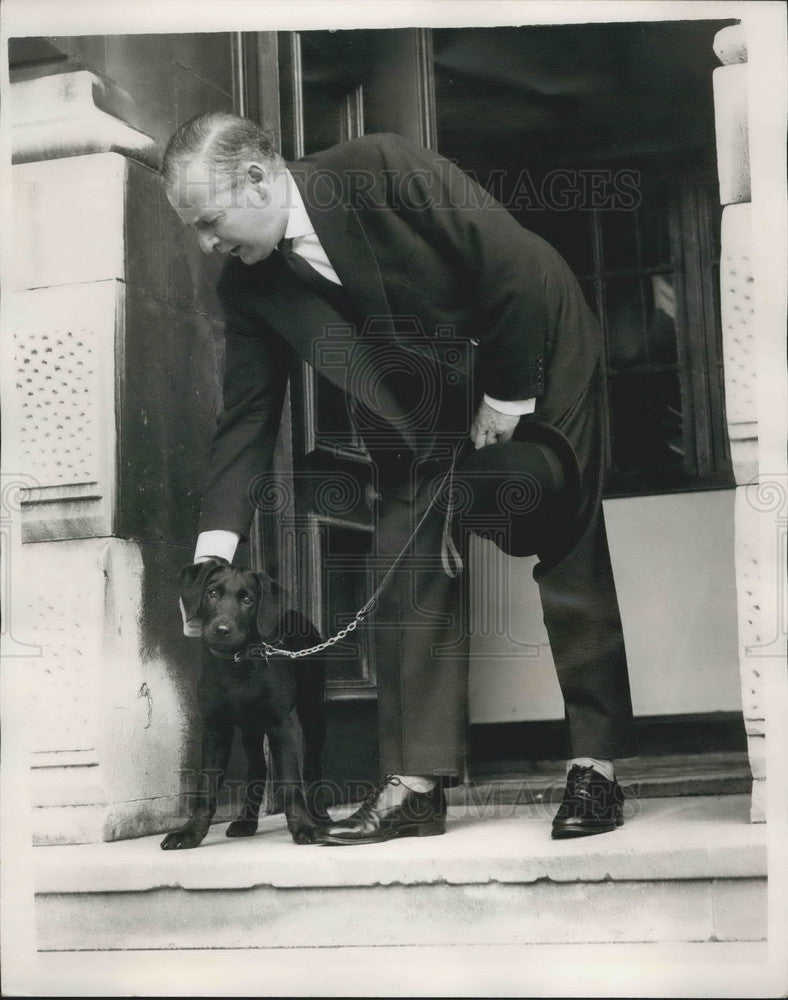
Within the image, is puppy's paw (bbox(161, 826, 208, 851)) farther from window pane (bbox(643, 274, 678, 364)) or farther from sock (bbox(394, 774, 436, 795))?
window pane (bbox(643, 274, 678, 364))

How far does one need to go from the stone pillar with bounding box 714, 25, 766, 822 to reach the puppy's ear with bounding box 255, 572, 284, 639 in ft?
3.65

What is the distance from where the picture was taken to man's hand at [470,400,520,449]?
128 inches

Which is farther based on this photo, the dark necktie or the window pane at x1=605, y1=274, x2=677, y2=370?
the window pane at x1=605, y1=274, x2=677, y2=370

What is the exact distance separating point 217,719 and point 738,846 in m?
1.27

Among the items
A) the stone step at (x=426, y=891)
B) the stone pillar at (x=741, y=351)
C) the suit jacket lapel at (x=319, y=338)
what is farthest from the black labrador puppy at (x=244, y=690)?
the stone pillar at (x=741, y=351)

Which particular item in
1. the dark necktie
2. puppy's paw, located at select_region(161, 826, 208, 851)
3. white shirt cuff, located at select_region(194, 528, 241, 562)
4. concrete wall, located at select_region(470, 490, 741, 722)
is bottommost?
puppy's paw, located at select_region(161, 826, 208, 851)

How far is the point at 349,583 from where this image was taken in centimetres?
372

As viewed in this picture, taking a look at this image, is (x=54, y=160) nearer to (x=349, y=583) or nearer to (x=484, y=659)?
(x=349, y=583)

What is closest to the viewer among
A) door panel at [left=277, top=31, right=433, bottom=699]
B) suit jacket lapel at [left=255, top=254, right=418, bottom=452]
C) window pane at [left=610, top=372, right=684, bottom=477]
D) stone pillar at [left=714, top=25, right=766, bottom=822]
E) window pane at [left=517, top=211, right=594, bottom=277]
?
stone pillar at [left=714, top=25, right=766, bottom=822]

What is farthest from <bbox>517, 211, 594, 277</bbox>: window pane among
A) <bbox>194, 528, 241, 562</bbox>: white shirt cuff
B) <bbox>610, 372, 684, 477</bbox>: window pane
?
<bbox>194, 528, 241, 562</bbox>: white shirt cuff

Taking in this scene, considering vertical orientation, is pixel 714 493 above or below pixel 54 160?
below

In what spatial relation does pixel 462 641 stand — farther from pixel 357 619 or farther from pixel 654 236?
pixel 654 236

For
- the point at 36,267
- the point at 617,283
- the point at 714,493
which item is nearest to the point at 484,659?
the point at 714,493

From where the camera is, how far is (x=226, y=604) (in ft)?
10.6
